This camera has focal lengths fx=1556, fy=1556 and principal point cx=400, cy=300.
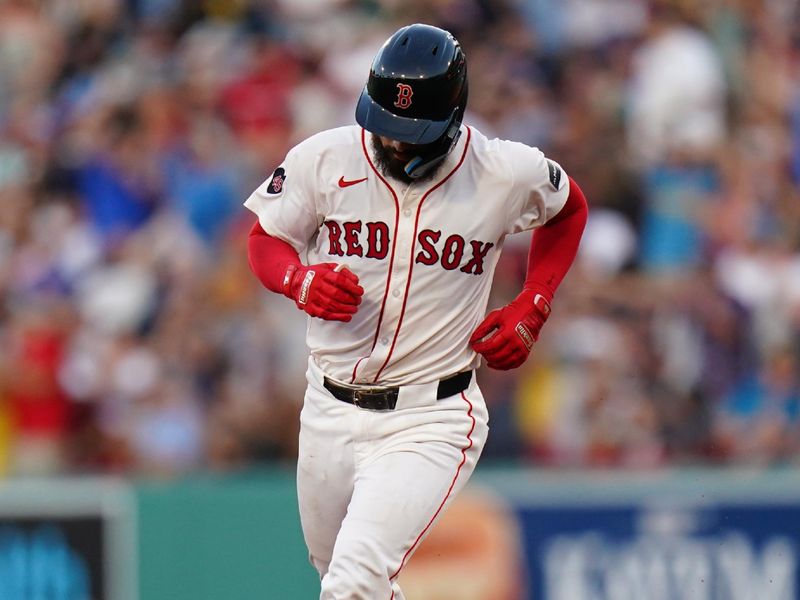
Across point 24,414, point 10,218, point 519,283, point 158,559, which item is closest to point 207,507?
point 158,559

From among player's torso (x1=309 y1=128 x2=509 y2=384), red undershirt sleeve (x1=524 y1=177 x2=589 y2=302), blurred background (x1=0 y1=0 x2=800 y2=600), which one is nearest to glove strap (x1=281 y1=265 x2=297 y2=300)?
player's torso (x1=309 y1=128 x2=509 y2=384)

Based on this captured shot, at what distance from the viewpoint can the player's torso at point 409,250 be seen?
16.1 feet

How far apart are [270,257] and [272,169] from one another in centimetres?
503

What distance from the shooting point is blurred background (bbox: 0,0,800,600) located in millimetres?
8180

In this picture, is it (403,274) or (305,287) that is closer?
(305,287)

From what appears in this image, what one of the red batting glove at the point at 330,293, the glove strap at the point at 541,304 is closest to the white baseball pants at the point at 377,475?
the glove strap at the point at 541,304

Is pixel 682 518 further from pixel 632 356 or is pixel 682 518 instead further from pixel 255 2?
pixel 255 2

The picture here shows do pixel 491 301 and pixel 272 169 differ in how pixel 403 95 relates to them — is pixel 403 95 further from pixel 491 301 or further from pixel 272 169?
pixel 272 169

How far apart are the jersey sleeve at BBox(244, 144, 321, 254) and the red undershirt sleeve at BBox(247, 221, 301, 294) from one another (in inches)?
1.4

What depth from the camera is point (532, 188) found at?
16.5 ft

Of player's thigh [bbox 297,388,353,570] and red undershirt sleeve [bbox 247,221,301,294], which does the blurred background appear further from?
red undershirt sleeve [bbox 247,221,301,294]

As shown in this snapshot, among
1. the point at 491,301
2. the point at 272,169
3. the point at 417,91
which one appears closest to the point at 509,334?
the point at 417,91

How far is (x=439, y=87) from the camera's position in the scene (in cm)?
476

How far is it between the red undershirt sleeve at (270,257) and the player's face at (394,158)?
0.41 meters
